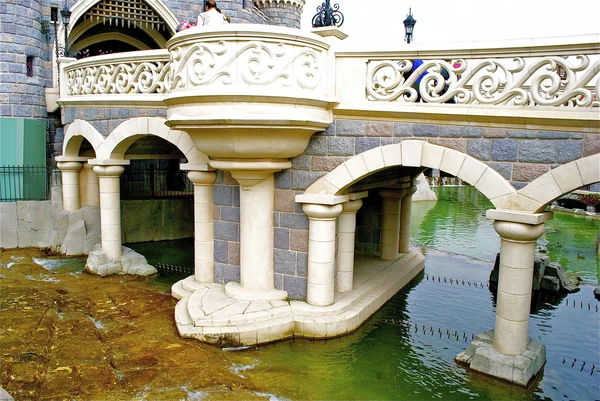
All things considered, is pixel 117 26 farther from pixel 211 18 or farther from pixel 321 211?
pixel 321 211

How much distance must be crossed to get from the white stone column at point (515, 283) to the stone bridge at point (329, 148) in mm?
15

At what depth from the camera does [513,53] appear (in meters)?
5.36

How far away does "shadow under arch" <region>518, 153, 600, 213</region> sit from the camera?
5066 millimetres

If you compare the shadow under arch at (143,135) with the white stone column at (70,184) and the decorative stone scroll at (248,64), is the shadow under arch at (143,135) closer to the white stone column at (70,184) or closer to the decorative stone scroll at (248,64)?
the decorative stone scroll at (248,64)

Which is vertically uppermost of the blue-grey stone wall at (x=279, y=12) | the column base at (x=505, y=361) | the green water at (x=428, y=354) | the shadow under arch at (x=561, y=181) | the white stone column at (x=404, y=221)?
the blue-grey stone wall at (x=279, y=12)

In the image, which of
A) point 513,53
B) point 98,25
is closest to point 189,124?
point 513,53

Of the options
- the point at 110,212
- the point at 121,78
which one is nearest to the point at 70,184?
the point at 110,212

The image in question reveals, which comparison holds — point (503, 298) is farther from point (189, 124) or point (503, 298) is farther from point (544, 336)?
point (189, 124)

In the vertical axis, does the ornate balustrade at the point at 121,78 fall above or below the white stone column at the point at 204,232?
above

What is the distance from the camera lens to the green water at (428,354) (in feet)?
17.9

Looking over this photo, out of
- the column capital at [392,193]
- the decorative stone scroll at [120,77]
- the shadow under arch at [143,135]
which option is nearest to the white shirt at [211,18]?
the decorative stone scroll at [120,77]

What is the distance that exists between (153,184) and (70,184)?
12.2ft

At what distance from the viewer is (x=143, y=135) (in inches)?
348

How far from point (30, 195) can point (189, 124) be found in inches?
300
